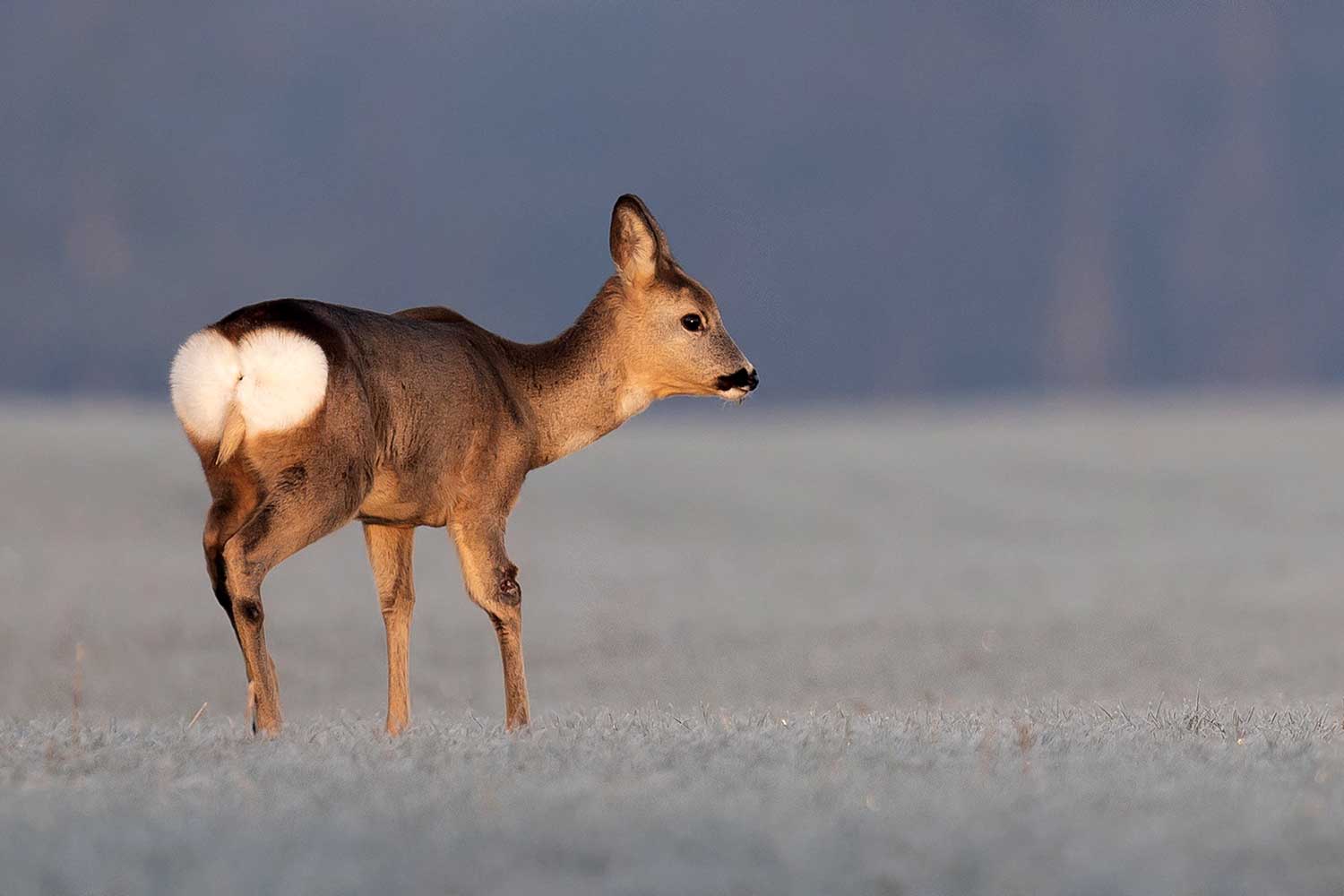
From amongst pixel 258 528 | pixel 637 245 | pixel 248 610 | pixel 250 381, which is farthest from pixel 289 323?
pixel 637 245

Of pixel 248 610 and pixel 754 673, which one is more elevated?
pixel 248 610

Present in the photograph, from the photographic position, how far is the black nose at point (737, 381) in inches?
316

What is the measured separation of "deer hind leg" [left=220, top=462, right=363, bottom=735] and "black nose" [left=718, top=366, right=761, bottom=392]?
2029 mm

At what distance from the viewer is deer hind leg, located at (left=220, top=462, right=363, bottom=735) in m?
6.45

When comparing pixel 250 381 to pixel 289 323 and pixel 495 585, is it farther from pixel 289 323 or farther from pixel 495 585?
pixel 495 585

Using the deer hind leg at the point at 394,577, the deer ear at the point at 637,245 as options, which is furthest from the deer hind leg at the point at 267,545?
the deer ear at the point at 637,245

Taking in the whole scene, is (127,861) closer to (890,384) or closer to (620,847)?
(620,847)

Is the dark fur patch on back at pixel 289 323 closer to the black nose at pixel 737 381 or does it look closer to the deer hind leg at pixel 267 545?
the deer hind leg at pixel 267 545

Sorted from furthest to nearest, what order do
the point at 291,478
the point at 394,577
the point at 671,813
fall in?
the point at 394,577 < the point at 291,478 < the point at 671,813

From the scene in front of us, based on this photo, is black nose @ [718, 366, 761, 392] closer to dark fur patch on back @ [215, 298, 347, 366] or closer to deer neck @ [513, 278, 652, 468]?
deer neck @ [513, 278, 652, 468]

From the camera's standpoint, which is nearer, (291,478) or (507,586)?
(291,478)

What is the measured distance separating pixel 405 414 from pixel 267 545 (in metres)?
0.81

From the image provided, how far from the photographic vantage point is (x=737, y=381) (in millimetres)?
8031

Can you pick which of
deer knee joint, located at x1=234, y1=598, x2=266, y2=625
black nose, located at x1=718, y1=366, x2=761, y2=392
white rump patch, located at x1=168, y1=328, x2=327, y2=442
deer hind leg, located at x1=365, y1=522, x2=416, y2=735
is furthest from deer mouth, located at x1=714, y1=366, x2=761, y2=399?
deer knee joint, located at x1=234, y1=598, x2=266, y2=625
